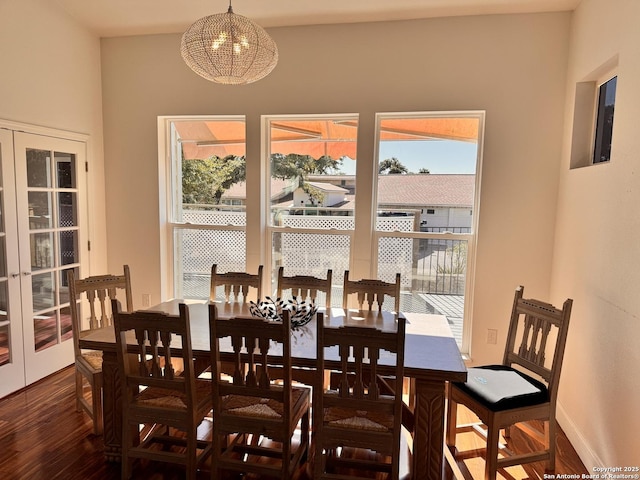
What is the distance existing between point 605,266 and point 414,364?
1.32 meters

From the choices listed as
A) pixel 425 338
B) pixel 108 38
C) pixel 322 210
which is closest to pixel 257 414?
pixel 425 338

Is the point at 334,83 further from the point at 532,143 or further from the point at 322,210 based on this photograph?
the point at 532,143

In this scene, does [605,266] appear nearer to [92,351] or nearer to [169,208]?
[92,351]

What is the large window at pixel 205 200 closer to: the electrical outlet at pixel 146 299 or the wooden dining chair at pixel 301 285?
the electrical outlet at pixel 146 299

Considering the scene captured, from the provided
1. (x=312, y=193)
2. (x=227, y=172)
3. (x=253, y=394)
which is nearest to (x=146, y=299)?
(x=227, y=172)

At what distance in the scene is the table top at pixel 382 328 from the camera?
2.01m

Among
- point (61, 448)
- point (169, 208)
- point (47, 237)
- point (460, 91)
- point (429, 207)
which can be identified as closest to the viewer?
point (61, 448)

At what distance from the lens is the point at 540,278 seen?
3.30 meters

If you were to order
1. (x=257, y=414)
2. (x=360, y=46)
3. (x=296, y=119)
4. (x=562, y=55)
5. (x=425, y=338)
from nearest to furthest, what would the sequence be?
1. (x=257, y=414)
2. (x=425, y=338)
3. (x=562, y=55)
4. (x=360, y=46)
5. (x=296, y=119)

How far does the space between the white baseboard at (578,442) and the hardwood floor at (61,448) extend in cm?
4

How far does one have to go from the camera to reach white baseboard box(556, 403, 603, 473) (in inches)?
91.8

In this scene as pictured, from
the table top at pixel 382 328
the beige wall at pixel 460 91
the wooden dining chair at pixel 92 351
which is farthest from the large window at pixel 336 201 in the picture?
the wooden dining chair at pixel 92 351

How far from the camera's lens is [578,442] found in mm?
2533

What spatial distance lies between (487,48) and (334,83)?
4.05 ft
